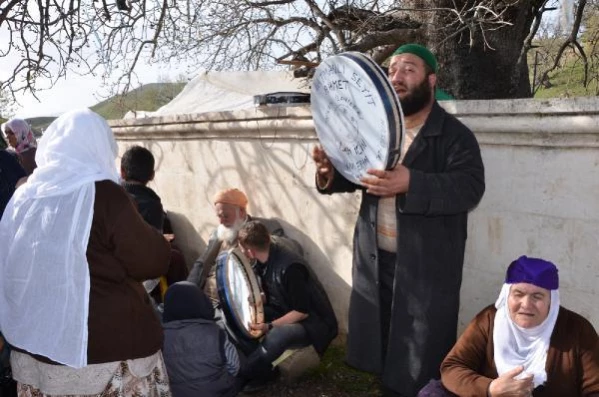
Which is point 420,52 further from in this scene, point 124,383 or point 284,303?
point 284,303

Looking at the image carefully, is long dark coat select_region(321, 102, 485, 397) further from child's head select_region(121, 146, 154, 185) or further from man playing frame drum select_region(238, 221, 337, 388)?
child's head select_region(121, 146, 154, 185)

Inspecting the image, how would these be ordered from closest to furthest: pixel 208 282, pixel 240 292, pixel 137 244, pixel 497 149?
pixel 137 244, pixel 497 149, pixel 240 292, pixel 208 282

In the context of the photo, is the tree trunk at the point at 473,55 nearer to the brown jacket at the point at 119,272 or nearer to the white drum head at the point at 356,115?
the white drum head at the point at 356,115

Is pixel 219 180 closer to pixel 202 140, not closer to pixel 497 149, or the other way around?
pixel 202 140

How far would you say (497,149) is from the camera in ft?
10.5

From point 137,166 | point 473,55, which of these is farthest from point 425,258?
point 473,55

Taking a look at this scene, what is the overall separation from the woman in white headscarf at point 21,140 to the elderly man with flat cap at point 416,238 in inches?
137

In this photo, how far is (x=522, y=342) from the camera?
2668 mm

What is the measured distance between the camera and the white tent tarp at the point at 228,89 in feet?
39.4

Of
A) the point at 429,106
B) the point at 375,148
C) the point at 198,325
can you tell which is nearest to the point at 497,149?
the point at 429,106

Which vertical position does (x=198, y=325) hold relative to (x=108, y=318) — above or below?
below

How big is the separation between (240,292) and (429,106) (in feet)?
5.65

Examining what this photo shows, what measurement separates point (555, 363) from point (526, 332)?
163 millimetres

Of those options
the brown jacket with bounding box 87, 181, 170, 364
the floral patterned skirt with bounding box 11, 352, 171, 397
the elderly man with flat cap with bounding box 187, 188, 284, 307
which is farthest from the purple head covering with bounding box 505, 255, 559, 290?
the elderly man with flat cap with bounding box 187, 188, 284, 307
